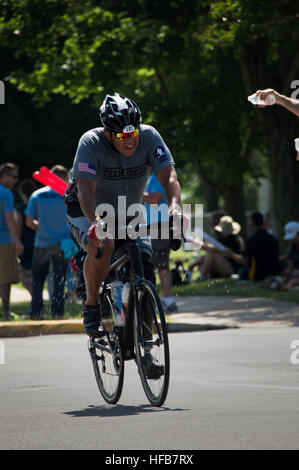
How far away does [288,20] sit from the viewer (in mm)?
16703

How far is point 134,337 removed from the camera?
275 inches

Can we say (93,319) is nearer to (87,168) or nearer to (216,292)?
(87,168)

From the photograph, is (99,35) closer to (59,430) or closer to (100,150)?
(100,150)

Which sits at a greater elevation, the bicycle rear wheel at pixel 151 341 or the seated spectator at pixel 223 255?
the seated spectator at pixel 223 255

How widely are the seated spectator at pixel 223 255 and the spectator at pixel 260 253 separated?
1.14 metres

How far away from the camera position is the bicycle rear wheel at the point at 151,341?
260 inches

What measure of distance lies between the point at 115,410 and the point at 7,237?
7.46 m

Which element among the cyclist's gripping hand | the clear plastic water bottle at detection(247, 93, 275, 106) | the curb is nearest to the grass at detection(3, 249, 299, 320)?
the curb

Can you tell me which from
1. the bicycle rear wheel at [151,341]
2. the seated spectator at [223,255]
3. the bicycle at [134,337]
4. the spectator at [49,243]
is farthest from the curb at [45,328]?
the seated spectator at [223,255]

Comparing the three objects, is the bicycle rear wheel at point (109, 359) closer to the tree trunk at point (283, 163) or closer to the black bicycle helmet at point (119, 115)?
the black bicycle helmet at point (119, 115)

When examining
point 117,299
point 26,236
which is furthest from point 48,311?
point 117,299

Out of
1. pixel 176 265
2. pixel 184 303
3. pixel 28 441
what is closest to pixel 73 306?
pixel 184 303

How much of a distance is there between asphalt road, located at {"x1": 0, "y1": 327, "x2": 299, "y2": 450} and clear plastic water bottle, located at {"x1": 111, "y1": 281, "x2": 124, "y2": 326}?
1.85 feet

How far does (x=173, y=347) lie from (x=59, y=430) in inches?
198
